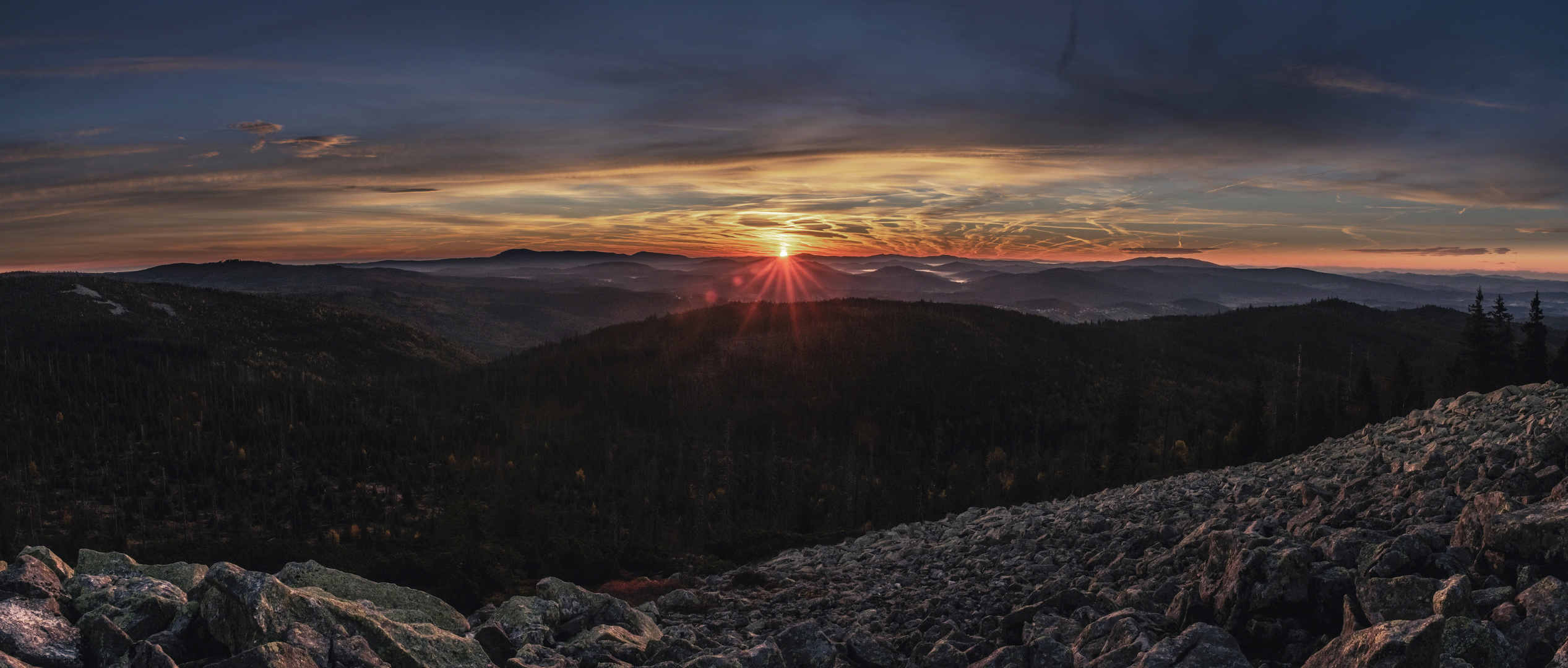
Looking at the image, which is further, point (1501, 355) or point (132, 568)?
point (1501, 355)

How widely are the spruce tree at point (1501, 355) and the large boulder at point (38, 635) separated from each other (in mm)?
114072

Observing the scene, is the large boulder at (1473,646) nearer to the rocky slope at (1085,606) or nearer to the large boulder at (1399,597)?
the rocky slope at (1085,606)

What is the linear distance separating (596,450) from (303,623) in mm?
107123

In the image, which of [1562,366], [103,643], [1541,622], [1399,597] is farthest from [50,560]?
[1562,366]

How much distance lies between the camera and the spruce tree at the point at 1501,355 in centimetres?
8156

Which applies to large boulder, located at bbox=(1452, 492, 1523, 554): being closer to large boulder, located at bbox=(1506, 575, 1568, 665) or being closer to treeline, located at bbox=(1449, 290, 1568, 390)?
large boulder, located at bbox=(1506, 575, 1568, 665)

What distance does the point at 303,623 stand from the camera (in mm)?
15109

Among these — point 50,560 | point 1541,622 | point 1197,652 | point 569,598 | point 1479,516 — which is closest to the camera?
point 1541,622

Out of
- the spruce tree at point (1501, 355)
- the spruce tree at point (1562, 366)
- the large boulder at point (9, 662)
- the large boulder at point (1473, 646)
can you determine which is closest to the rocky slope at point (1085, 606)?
the large boulder at point (1473, 646)

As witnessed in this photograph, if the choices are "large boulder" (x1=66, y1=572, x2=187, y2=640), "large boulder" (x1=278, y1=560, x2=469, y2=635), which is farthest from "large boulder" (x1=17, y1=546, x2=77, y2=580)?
"large boulder" (x1=278, y1=560, x2=469, y2=635)

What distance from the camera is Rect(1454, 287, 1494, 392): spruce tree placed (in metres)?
82.6

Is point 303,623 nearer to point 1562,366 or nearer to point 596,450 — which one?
point 596,450

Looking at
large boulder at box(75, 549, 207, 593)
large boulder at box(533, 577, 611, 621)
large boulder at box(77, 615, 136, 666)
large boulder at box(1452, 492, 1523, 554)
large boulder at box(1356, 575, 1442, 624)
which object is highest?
large boulder at box(1452, 492, 1523, 554)

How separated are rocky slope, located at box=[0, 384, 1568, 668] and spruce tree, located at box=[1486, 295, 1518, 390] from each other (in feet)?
249
